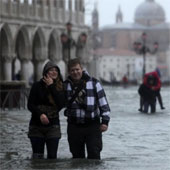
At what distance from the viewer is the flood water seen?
12156 millimetres

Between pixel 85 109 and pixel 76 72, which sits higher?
pixel 76 72

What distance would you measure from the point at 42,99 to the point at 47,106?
0.11 metres

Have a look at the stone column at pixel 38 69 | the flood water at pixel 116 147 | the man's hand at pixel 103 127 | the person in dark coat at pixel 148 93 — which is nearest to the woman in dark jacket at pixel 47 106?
the flood water at pixel 116 147

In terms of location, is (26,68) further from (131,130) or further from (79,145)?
(79,145)

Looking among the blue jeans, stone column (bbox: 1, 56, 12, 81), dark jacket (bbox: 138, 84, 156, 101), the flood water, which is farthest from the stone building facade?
the blue jeans

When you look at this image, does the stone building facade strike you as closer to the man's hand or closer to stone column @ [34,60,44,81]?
stone column @ [34,60,44,81]

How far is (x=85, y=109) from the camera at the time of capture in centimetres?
1204

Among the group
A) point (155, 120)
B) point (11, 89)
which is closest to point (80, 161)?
point (155, 120)

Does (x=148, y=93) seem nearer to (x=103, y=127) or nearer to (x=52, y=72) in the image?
(x=103, y=127)

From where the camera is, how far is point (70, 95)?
12039mm

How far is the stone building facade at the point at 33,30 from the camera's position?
56062 millimetres

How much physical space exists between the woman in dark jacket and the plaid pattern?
0.18 meters

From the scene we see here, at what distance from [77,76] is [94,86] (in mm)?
262

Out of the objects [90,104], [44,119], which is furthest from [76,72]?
[44,119]
